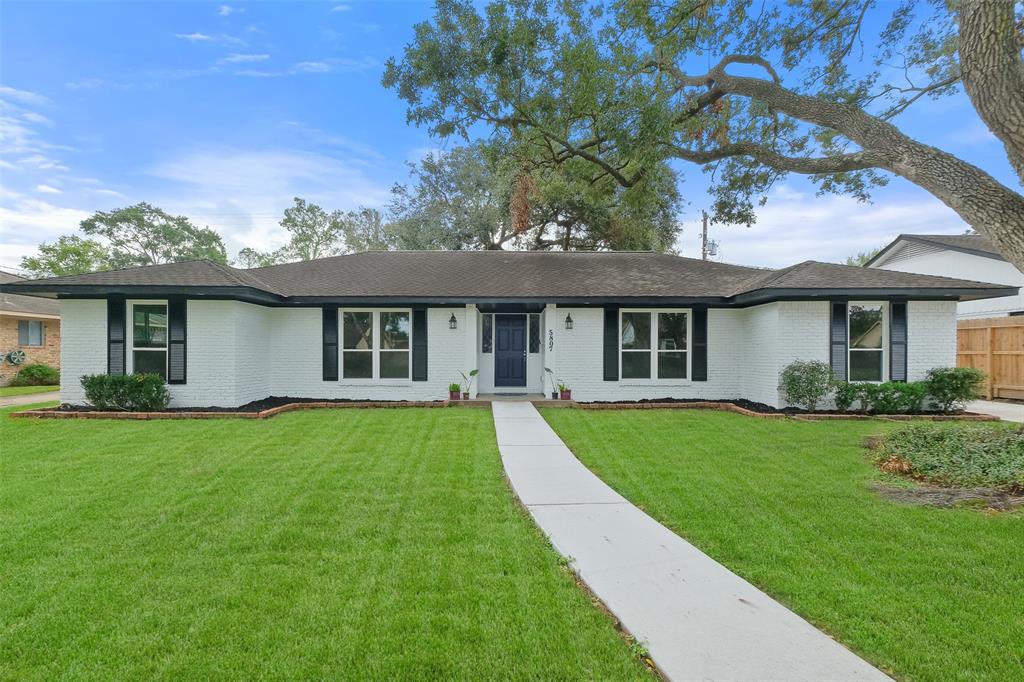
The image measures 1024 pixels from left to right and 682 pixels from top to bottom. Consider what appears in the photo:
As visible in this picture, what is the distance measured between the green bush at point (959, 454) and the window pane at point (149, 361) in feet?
42.9

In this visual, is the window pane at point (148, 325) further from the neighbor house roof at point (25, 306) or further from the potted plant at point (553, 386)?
the neighbor house roof at point (25, 306)

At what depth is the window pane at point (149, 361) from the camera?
10.4 metres

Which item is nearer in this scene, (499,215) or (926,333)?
(926,333)

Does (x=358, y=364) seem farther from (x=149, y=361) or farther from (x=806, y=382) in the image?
(x=806, y=382)

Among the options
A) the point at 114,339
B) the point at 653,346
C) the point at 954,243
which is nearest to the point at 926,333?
the point at 653,346

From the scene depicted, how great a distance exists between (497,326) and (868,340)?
8.53 meters

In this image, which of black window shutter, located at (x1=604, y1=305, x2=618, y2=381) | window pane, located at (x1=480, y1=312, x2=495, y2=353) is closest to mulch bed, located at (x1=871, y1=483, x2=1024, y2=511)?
black window shutter, located at (x1=604, y1=305, x2=618, y2=381)

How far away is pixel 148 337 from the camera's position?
10.4 metres

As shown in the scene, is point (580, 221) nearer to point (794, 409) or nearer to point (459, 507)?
point (794, 409)

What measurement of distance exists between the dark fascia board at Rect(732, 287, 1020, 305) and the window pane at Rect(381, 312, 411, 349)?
25.7 ft

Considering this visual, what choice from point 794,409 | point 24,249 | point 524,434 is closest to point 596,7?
point 524,434

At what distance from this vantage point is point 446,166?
2509 cm

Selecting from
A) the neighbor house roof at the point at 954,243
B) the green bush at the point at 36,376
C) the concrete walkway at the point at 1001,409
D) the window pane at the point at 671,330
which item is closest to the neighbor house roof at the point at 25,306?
the green bush at the point at 36,376

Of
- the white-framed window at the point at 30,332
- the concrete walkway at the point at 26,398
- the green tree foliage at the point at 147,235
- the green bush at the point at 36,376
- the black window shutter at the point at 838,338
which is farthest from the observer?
the green tree foliage at the point at 147,235
